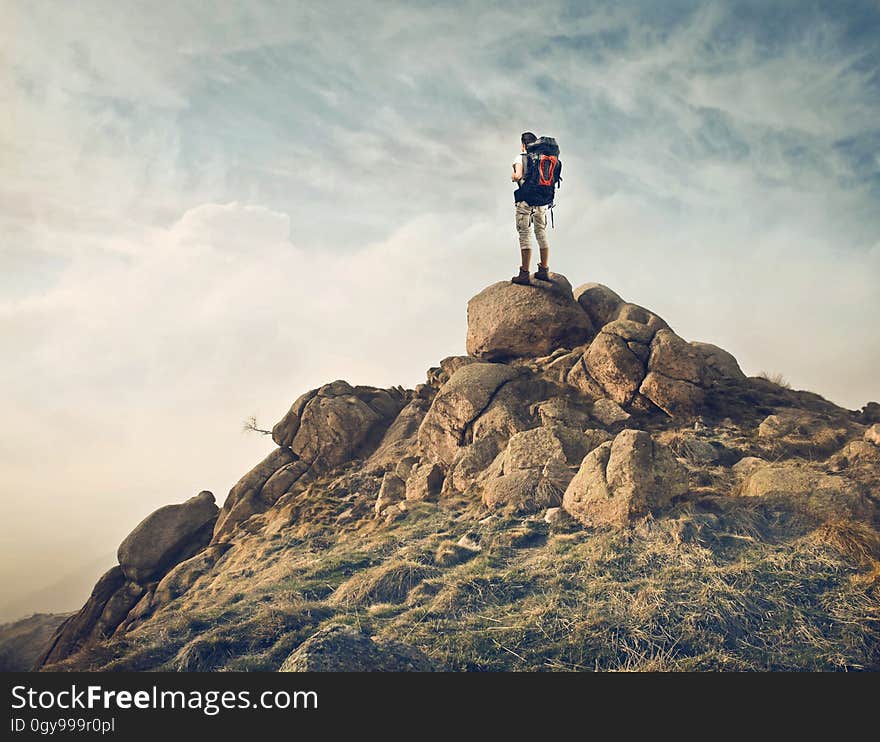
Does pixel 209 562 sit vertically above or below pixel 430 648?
above

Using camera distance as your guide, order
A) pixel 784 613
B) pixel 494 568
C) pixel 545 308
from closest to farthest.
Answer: pixel 784 613
pixel 494 568
pixel 545 308

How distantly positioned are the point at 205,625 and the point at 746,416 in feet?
47.1

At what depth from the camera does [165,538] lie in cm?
1911

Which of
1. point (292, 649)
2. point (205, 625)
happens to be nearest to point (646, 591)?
point (292, 649)

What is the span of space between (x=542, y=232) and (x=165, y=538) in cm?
1588

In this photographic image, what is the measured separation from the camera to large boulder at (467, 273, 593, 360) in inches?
797

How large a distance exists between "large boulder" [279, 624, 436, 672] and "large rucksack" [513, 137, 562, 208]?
14.4 meters

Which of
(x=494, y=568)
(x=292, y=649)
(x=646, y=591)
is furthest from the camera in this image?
(x=494, y=568)

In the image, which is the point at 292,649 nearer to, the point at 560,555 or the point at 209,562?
the point at 560,555

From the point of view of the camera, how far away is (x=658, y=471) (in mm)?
12797

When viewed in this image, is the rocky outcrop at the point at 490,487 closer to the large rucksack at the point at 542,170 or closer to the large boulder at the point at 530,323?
the large boulder at the point at 530,323

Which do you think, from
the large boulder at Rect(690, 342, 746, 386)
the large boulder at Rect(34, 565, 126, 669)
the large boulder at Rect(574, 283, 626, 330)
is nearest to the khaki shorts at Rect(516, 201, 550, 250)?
the large boulder at Rect(574, 283, 626, 330)

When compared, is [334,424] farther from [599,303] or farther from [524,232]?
[599,303]

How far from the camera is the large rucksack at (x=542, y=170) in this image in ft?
60.4
